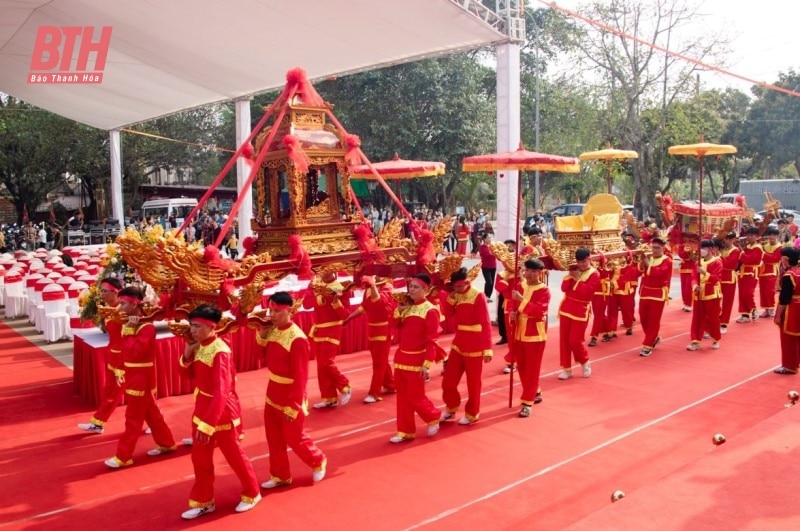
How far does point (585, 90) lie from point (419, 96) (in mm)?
5866

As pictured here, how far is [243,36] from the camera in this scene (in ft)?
32.6

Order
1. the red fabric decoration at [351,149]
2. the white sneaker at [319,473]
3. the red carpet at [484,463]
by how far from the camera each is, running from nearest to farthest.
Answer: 1. the red carpet at [484,463]
2. the white sneaker at [319,473]
3. the red fabric decoration at [351,149]

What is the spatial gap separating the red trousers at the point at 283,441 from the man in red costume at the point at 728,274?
738 centimetres

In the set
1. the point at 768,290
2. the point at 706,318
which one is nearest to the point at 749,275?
the point at 768,290

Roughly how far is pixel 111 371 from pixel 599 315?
6347 mm

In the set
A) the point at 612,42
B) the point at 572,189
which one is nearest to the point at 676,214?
the point at 612,42

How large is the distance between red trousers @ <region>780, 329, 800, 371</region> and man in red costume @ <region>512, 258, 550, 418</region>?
2980 mm

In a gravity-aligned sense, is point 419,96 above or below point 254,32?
above

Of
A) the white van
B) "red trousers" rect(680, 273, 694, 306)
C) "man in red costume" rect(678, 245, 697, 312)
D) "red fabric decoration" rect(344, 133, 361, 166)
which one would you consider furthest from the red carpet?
the white van

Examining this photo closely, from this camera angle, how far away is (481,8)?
9055 mm

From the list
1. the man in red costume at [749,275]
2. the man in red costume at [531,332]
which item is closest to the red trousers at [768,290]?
the man in red costume at [749,275]

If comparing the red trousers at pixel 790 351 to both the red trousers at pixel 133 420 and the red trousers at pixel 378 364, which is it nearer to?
the red trousers at pixel 378 364

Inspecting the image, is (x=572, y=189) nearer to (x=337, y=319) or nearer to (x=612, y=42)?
(x=612, y=42)

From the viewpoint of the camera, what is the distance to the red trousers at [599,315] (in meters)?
9.23
